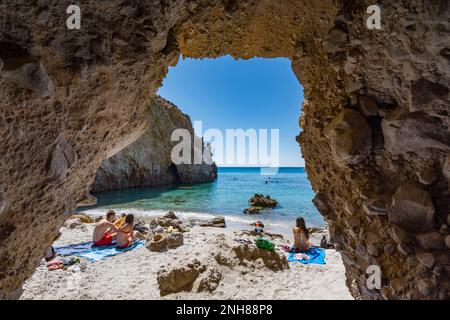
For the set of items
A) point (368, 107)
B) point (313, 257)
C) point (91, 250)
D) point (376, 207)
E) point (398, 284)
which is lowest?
point (313, 257)

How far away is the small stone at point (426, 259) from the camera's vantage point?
1.38m

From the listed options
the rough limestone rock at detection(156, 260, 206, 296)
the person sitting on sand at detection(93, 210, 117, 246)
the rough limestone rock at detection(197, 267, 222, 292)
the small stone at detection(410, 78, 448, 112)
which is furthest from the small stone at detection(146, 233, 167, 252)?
the small stone at detection(410, 78, 448, 112)

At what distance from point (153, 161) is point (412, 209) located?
29.0m

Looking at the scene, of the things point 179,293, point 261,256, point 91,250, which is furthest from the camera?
point 91,250

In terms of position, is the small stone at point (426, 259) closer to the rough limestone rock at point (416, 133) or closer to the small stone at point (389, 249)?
the small stone at point (389, 249)

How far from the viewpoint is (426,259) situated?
1.40 meters

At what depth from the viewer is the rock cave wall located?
4.37 ft

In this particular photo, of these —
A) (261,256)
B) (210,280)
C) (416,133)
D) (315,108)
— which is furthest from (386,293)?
(261,256)

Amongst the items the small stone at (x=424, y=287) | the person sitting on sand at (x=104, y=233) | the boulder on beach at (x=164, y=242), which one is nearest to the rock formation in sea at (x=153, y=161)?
the person sitting on sand at (x=104, y=233)

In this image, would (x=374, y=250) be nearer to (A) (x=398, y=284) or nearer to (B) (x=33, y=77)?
(A) (x=398, y=284)

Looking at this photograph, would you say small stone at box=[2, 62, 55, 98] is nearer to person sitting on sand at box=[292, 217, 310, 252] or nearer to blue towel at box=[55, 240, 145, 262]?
blue towel at box=[55, 240, 145, 262]

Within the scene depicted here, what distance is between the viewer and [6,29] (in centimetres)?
123
